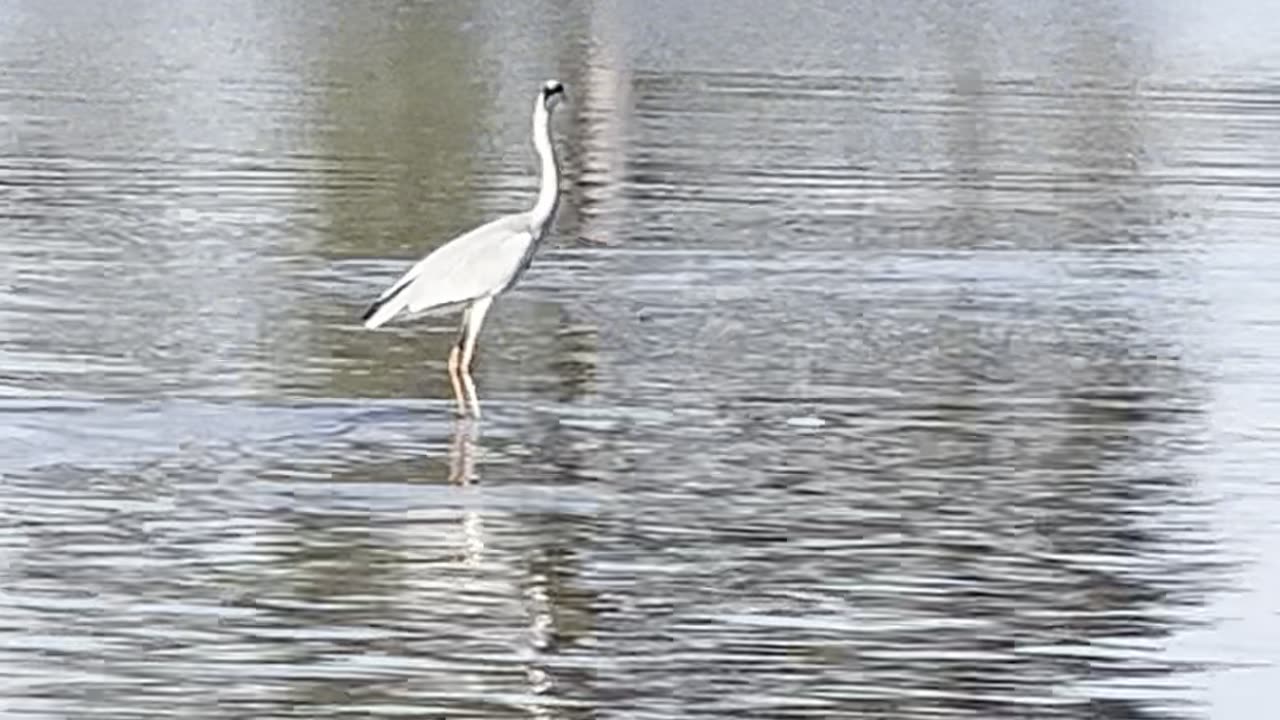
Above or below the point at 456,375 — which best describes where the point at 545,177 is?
above

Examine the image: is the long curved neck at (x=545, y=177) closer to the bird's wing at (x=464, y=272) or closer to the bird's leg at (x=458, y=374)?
the bird's wing at (x=464, y=272)

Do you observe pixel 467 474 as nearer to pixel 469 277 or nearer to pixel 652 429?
pixel 652 429

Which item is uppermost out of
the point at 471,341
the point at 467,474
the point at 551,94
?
the point at 551,94

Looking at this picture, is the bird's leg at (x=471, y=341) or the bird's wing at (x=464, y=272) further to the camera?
the bird's wing at (x=464, y=272)

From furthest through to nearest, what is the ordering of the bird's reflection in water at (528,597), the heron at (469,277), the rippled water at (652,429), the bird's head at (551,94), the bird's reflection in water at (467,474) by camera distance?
1. the bird's head at (551,94)
2. the heron at (469,277)
3. the bird's reflection in water at (467,474)
4. the rippled water at (652,429)
5. the bird's reflection in water at (528,597)

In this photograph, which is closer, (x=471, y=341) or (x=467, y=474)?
(x=467, y=474)

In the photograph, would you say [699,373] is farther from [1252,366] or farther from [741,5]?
[741,5]

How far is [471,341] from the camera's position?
18.7 meters

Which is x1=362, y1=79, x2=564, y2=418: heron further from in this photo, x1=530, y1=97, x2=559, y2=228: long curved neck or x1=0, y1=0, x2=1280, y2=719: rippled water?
x1=0, y1=0, x2=1280, y2=719: rippled water

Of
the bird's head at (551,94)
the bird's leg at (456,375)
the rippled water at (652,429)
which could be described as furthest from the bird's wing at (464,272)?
the bird's head at (551,94)

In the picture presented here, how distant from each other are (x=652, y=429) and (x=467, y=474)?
159cm

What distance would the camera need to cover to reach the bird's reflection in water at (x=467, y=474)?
14.2 m

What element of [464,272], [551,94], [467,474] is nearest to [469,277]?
[464,272]

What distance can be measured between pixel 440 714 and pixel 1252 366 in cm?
967
